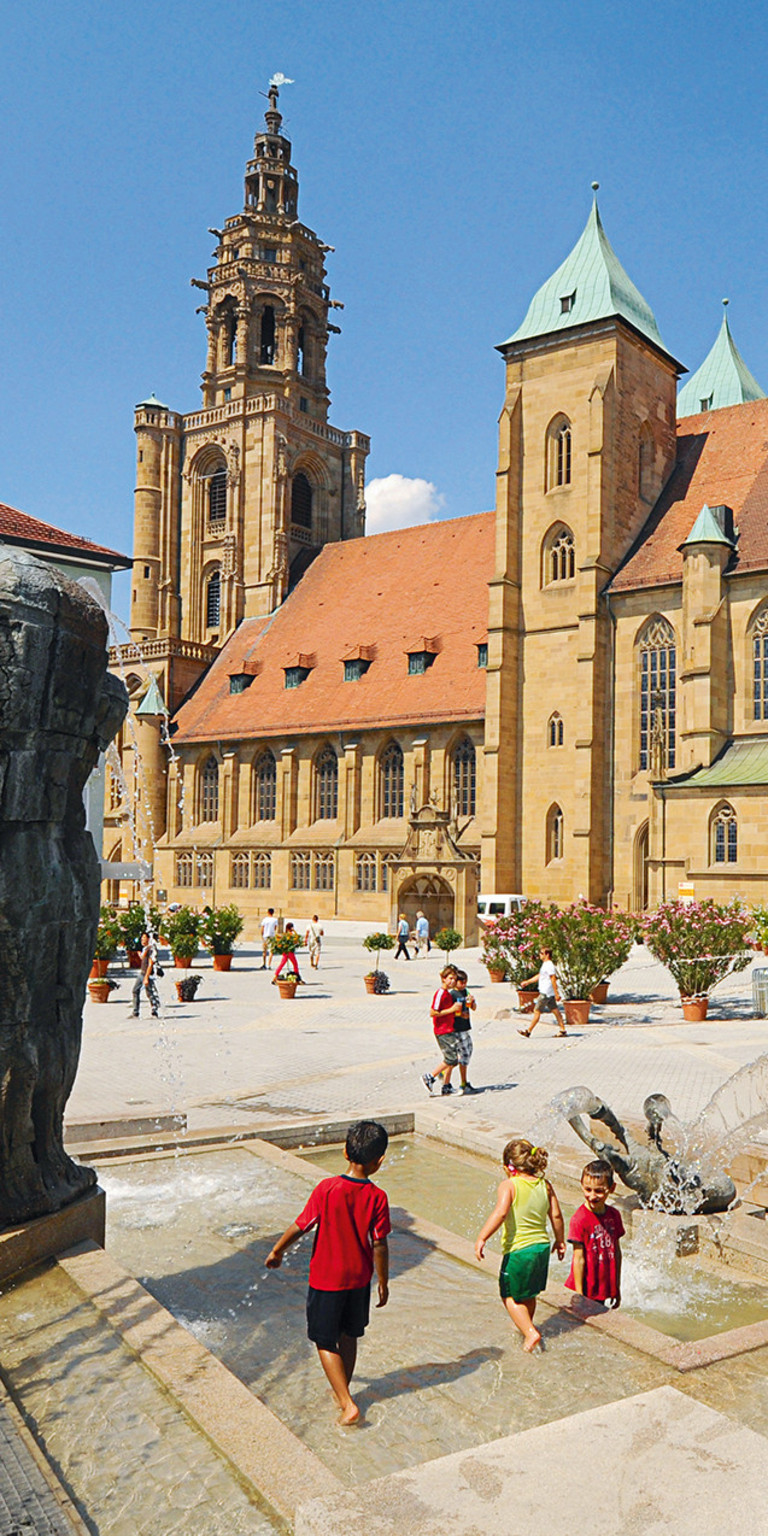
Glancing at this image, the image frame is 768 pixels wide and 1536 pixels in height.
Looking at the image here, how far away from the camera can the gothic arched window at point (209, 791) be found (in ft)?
187

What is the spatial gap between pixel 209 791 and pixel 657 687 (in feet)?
81.2

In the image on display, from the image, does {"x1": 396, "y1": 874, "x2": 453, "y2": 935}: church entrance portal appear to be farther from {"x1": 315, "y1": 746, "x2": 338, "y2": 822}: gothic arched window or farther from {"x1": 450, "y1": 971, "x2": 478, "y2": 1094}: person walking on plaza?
{"x1": 450, "y1": 971, "x2": 478, "y2": 1094}: person walking on plaza

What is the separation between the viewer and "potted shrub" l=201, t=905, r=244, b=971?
99.5 feet

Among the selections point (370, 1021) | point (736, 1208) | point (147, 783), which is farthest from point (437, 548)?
point (736, 1208)

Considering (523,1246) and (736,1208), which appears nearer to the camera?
(523,1246)

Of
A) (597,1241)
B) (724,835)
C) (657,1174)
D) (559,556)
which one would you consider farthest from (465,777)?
(597,1241)

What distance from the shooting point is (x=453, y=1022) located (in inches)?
531

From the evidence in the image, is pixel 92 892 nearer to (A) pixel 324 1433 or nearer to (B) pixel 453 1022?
(A) pixel 324 1433

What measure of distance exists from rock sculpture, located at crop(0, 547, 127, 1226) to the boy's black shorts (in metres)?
1.97

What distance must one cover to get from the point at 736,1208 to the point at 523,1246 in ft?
9.41

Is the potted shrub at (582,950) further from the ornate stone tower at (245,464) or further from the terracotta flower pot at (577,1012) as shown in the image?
the ornate stone tower at (245,464)

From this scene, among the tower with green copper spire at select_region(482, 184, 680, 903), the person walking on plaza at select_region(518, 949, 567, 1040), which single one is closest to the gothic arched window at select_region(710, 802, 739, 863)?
the tower with green copper spire at select_region(482, 184, 680, 903)

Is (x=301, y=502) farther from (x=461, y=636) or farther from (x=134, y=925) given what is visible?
(x=134, y=925)

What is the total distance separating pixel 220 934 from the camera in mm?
30297
